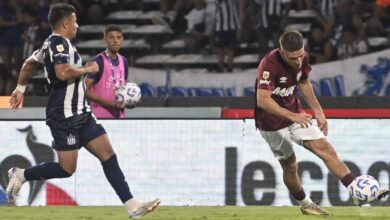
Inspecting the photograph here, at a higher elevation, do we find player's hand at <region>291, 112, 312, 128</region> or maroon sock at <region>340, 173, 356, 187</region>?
player's hand at <region>291, 112, 312, 128</region>

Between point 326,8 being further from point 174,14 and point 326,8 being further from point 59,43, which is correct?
point 59,43

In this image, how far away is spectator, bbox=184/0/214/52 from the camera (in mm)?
20000

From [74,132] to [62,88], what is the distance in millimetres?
415

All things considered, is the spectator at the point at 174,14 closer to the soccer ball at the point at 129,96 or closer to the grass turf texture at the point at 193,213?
the soccer ball at the point at 129,96

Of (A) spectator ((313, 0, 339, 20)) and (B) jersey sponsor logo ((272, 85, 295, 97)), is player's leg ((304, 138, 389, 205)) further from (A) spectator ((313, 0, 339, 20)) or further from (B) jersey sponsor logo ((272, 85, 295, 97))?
(A) spectator ((313, 0, 339, 20))

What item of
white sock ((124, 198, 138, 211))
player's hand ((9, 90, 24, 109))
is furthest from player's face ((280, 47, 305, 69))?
player's hand ((9, 90, 24, 109))

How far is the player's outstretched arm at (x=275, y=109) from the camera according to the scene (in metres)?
10.4

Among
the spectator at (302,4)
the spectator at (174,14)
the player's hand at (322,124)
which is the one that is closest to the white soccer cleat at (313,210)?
the player's hand at (322,124)

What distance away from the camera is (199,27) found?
2009cm

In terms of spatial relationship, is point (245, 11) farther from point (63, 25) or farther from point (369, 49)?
point (63, 25)

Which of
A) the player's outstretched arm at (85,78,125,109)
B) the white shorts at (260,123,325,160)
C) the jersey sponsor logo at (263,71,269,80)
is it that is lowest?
the white shorts at (260,123,325,160)

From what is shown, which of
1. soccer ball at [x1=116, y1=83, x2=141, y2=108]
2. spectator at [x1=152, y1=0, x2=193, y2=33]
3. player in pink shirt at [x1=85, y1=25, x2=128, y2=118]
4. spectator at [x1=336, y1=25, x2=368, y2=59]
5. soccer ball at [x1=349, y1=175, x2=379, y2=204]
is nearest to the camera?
soccer ball at [x1=349, y1=175, x2=379, y2=204]

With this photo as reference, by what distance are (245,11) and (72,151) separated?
31.8 feet

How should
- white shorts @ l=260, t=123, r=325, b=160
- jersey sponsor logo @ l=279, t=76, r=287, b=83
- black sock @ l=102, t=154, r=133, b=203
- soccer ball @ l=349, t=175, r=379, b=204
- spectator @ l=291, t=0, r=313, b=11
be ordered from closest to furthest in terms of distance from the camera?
black sock @ l=102, t=154, r=133, b=203 → soccer ball @ l=349, t=175, r=379, b=204 → white shorts @ l=260, t=123, r=325, b=160 → jersey sponsor logo @ l=279, t=76, r=287, b=83 → spectator @ l=291, t=0, r=313, b=11
